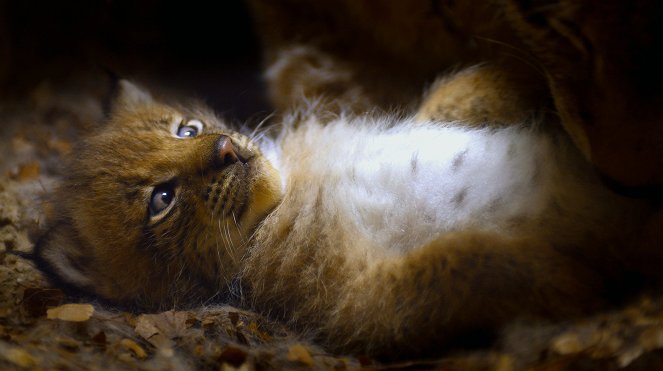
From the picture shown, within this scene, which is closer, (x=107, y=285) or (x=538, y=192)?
(x=538, y=192)

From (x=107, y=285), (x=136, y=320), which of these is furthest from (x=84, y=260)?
(x=136, y=320)

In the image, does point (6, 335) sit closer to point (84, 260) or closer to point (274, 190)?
point (84, 260)

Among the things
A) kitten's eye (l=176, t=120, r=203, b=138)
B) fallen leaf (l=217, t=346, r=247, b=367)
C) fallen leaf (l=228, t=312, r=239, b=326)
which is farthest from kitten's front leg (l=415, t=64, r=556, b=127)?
fallen leaf (l=217, t=346, r=247, b=367)

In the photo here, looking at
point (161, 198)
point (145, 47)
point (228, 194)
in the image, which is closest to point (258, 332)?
point (228, 194)

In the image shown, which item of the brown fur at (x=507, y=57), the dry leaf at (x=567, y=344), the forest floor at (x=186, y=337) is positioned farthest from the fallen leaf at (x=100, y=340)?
the brown fur at (x=507, y=57)

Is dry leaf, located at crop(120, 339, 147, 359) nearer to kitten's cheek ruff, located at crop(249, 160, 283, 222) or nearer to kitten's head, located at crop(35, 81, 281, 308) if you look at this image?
kitten's head, located at crop(35, 81, 281, 308)
